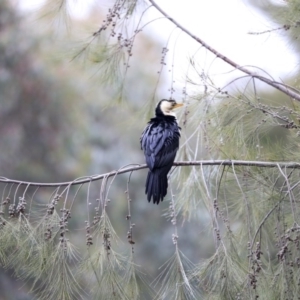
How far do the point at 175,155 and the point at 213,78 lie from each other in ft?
1.31

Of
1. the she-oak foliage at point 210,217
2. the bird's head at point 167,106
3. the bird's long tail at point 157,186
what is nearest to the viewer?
the she-oak foliage at point 210,217

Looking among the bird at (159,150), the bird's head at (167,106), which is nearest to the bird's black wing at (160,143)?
the bird at (159,150)

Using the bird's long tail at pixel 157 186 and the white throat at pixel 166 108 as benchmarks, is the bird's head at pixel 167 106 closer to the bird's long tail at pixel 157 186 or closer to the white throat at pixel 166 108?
the white throat at pixel 166 108

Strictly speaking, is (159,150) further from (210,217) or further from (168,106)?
(168,106)

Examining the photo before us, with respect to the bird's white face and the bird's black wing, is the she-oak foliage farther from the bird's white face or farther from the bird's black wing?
the bird's white face

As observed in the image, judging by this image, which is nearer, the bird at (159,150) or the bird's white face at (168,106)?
the bird at (159,150)

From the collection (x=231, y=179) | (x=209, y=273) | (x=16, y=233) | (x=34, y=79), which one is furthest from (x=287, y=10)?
(x=34, y=79)

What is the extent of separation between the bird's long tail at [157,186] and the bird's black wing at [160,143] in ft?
0.10

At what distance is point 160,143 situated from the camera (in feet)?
7.13

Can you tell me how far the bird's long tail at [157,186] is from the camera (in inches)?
82.1

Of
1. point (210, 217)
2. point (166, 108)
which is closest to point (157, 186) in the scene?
point (210, 217)

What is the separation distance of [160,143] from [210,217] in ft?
1.20

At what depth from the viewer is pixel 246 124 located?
6.25 ft

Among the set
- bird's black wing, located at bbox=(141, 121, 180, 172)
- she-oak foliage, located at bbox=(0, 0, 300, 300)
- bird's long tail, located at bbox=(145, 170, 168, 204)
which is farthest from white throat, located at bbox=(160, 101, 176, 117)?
bird's long tail, located at bbox=(145, 170, 168, 204)
